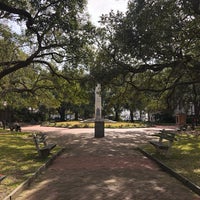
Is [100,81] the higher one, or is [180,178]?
[100,81]

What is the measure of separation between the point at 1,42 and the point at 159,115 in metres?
45.9

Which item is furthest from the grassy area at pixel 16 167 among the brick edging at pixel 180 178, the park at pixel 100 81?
the brick edging at pixel 180 178

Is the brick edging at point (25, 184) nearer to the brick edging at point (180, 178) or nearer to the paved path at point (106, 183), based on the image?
the paved path at point (106, 183)

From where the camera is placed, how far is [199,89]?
127 feet

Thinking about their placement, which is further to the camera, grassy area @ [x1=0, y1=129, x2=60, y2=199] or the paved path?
grassy area @ [x1=0, y1=129, x2=60, y2=199]

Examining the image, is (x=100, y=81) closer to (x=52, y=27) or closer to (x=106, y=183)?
(x=52, y=27)

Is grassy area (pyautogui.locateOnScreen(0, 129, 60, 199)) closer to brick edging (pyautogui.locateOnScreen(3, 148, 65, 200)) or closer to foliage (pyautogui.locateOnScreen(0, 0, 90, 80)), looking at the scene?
brick edging (pyautogui.locateOnScreen(3, 148, 65, 200))

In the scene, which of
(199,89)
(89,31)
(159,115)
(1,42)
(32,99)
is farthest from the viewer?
(159,115)

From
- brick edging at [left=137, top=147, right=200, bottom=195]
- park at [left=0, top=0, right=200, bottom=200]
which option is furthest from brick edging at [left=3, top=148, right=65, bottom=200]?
brick edging at [left=137, top=147, right=200, bottom=195]

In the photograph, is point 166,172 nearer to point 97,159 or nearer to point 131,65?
point 97,159

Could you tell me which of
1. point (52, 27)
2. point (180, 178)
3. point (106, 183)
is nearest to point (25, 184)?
point (106, 183)

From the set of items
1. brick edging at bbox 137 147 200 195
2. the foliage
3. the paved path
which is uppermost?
the foliage

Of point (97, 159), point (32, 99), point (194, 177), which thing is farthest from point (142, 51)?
point (32, 99)

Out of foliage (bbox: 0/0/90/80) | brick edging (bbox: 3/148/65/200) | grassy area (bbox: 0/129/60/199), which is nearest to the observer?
brick edging (bbox: 3/148/65/200)
